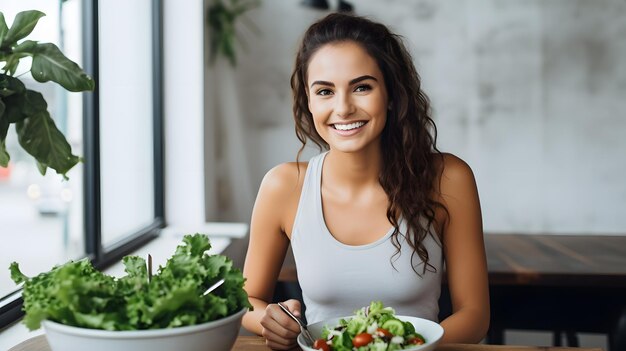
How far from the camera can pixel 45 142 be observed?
109 cm

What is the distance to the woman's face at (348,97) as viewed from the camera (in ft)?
5.60

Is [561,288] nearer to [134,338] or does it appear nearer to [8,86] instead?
[134,338]

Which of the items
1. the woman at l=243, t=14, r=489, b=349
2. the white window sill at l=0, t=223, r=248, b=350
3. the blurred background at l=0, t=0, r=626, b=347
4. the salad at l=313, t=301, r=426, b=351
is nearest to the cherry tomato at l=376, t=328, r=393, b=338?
the salad at l=313, t=301, r=426, b=351

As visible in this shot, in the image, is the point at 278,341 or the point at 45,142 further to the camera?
the point at 278,341

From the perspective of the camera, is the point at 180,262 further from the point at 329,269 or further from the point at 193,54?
the point at 193,54

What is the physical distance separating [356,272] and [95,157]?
1373mm

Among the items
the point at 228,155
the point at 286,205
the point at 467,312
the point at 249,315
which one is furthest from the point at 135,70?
the point at 467,312

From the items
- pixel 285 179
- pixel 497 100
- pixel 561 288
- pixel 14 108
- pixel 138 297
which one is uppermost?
pixel 497 100

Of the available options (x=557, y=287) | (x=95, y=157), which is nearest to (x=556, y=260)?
(x=557, y=287)

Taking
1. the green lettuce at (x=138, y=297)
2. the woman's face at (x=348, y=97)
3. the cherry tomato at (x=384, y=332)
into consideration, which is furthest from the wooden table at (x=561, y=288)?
the green lettuce at (x=138, y=297)

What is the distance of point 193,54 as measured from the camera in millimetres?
3764

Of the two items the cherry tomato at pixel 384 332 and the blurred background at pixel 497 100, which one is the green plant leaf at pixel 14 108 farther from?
the blurred background at pixel 497 100

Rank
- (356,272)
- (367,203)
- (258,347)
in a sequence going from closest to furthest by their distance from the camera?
(258,347)
(356,272)
(367,203)

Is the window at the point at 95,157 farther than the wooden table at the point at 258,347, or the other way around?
the window at the point at 95,157
